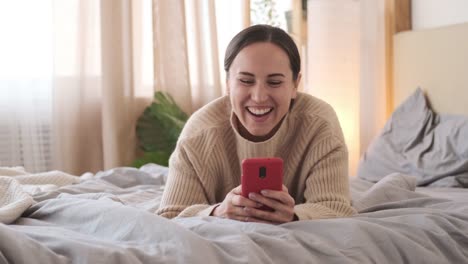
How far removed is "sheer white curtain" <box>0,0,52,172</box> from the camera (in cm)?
261

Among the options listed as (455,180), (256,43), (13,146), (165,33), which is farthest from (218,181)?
(165,33)

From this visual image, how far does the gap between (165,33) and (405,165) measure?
1453mm

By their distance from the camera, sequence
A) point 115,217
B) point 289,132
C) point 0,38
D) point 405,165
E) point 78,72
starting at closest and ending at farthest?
point 115,217
point 289,132
point 405,165
point 0,38
point 78,72

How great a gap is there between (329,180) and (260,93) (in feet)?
0.82

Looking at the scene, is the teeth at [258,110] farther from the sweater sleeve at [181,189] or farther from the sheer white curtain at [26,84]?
the sheer white curtain at [26,84]

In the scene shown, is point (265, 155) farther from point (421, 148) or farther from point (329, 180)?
point (421, 148)

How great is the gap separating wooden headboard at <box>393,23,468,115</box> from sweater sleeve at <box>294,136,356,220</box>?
3.93ft

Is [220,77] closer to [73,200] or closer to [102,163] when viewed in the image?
[102,163]

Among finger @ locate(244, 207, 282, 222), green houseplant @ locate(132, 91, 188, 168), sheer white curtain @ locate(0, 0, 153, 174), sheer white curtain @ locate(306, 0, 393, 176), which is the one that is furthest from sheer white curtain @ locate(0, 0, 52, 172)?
finger @ locate(244, 207, 282, 222)

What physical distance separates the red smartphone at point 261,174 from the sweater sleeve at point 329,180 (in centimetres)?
17

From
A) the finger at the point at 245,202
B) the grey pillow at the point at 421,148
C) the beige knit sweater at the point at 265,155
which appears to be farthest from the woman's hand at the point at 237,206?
the grey pillow at the point at 421,148

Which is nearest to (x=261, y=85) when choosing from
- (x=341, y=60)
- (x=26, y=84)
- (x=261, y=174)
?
(x=261, y=174)

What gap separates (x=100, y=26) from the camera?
9.32ft

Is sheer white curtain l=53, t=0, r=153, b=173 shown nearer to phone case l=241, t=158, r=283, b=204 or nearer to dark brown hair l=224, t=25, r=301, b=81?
dark brown hair l=224, t=25, r=301, b=81
